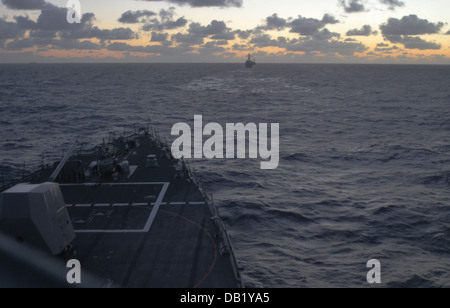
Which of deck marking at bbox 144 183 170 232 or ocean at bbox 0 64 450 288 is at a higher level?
deck marking at bbox 144 183 170 232

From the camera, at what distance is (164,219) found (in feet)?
92.6

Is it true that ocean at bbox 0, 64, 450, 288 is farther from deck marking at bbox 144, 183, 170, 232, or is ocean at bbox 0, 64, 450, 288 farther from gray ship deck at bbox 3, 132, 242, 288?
deck marking at bbox 144, 183, 170, 232

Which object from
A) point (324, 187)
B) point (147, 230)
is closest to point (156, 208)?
point (147, 230)

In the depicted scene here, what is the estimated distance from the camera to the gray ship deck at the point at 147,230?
21031 millimetres

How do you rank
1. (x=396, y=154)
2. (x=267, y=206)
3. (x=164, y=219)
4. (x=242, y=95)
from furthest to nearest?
(x=242, y=95) → (x=396, y=154) → (x=267, y=206) → (x=164, y=219)

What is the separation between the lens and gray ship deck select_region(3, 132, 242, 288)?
69.0 ft

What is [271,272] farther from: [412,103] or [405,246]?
[412,103]

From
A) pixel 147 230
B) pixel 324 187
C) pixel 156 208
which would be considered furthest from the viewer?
pixel 324 187

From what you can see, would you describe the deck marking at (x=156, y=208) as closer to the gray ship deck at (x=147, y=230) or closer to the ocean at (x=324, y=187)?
the gray ship deck at (x=147, y=230)

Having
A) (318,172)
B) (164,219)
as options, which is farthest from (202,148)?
(164,219)

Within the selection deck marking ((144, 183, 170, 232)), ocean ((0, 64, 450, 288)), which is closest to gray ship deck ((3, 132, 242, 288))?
deck marking ((144, 183, 170, 232))

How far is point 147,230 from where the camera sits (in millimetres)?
26375

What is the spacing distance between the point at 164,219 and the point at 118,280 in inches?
317

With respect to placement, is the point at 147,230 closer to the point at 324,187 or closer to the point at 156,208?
the point at 156,208
